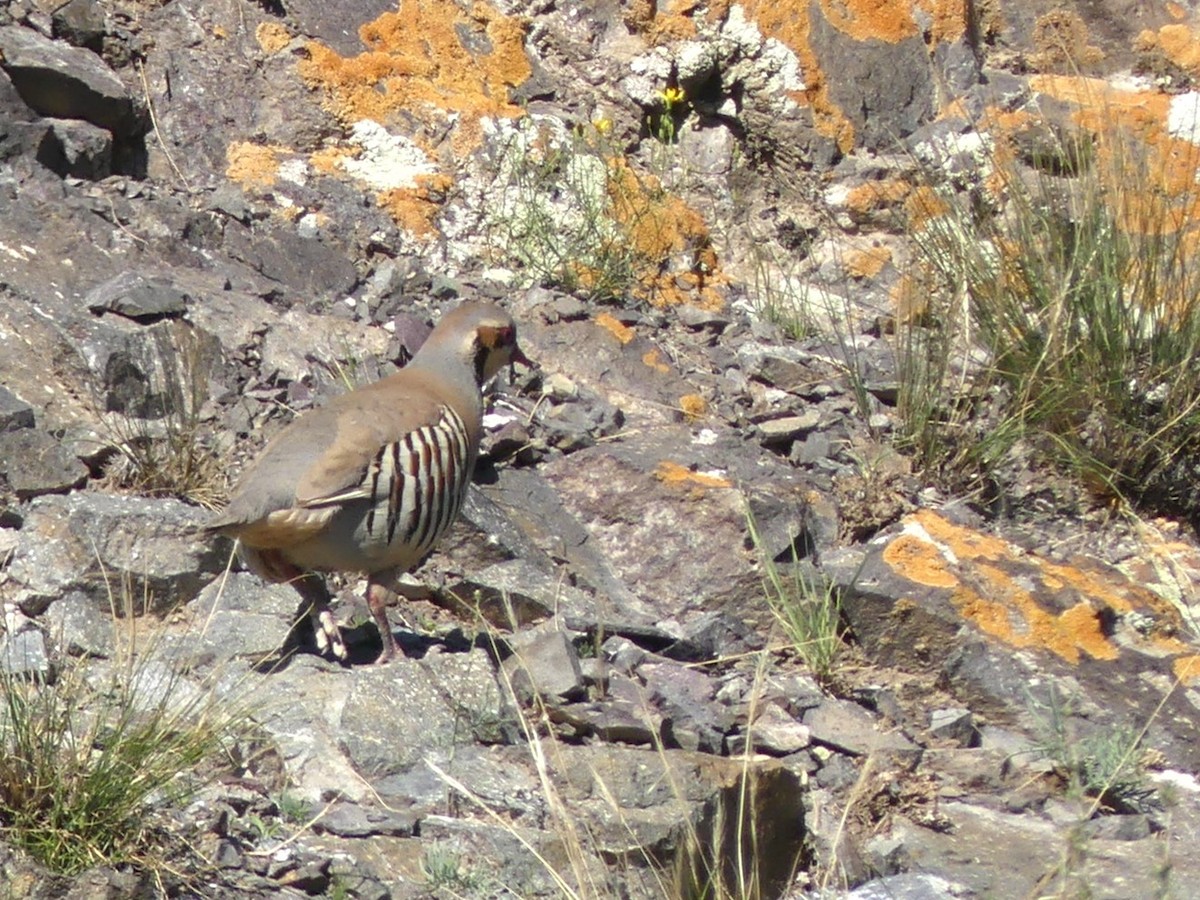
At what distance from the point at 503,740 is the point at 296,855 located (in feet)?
2.60

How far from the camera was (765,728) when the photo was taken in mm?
4688

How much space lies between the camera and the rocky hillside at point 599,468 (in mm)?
3807

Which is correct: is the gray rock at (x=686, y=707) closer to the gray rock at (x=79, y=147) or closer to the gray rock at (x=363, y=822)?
the gray rock at (x=363, y=822)

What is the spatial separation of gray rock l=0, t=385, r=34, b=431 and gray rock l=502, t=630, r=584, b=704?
62.7 inches

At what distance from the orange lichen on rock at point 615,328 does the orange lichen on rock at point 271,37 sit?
5.68ft

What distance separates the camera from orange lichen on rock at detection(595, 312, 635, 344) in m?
6.41

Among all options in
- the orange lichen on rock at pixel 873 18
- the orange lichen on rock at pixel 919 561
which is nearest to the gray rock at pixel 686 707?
the orange lichen on rock at pixel 919 561

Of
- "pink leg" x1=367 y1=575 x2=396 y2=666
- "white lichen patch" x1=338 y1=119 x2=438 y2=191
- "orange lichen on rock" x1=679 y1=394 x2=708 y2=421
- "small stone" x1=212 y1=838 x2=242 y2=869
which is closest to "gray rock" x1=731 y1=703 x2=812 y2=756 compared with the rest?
"pink leg" x1=367 y1=575 x2=396 y2=666

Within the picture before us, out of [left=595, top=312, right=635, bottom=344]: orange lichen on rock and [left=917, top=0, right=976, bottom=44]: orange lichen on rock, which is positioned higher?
[left=917, top=0, right=976, bottom=44]: orange lichen on rock

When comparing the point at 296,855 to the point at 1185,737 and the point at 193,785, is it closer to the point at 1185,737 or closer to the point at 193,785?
the point at 193,785

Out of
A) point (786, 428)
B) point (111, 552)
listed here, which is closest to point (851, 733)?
point (786, 428)

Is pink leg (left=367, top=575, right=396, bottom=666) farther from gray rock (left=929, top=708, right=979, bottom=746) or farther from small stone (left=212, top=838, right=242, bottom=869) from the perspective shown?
gray rock (left=929, top=708, right=979, bottom=746)

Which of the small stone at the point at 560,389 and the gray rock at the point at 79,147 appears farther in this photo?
the gray rock at the point at 79,147

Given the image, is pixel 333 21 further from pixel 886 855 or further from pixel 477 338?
pixel 886 855
